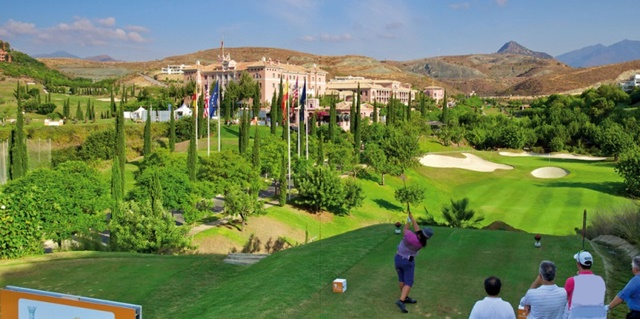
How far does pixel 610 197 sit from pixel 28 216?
48578 millimetres

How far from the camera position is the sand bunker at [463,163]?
71125mm

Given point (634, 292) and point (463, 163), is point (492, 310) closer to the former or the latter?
point (634, 292)

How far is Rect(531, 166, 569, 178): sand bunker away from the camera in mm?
65081

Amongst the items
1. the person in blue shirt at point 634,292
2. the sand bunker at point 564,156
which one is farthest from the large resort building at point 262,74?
the person in blue shirt at point 634,292

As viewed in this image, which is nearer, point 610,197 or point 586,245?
point 586,245

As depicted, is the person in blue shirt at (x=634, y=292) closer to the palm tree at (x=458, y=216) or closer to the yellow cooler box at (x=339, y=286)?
the yellow cooler box at (x=339, y=286)

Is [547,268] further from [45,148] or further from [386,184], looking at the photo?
[45,148]

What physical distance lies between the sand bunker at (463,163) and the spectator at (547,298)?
63654 mm

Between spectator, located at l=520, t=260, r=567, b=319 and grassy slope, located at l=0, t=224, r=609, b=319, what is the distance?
10.7 feet

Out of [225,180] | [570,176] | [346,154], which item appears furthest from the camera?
[570,176]

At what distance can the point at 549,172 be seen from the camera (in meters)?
66.8

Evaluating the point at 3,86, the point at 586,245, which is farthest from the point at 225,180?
the point at 3,86

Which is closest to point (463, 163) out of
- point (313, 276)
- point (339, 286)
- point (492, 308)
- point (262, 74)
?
point (313, 276)

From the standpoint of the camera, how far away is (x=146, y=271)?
17.3 metres
